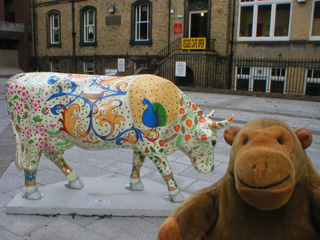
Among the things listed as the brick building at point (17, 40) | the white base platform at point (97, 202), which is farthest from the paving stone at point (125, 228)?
the brick building at point (17, 40)

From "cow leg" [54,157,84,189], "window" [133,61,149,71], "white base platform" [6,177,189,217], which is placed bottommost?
"white base platform" [6,177,189,217]

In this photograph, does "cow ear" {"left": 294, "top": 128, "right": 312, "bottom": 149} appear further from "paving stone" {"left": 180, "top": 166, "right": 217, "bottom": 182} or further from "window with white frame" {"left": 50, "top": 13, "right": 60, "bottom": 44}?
"window with white frame" {"left": 50, "top": 13, "right": 60, "bottom": 44}

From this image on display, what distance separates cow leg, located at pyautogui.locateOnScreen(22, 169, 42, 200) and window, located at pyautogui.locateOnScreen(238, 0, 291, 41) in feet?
47.9

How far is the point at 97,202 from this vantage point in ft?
11.1

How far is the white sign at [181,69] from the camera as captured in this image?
52.0 ft

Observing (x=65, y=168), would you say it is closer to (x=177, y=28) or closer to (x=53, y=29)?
(x=177, y=28)

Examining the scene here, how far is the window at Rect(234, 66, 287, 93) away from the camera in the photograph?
49.4 feet

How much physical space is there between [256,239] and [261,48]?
1528 centimetres

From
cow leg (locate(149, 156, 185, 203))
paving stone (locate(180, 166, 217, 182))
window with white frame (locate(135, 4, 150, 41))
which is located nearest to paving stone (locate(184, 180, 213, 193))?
paving stone (locate(180, 166, 217, 182))

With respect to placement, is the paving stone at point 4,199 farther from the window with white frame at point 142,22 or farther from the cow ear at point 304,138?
the window with white frame at point 142,22

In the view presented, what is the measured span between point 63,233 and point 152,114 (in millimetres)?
1374

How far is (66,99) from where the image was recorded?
317 cm

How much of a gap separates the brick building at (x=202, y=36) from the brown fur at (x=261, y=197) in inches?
544

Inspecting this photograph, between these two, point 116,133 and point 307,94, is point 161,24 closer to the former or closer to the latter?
point 307,94
